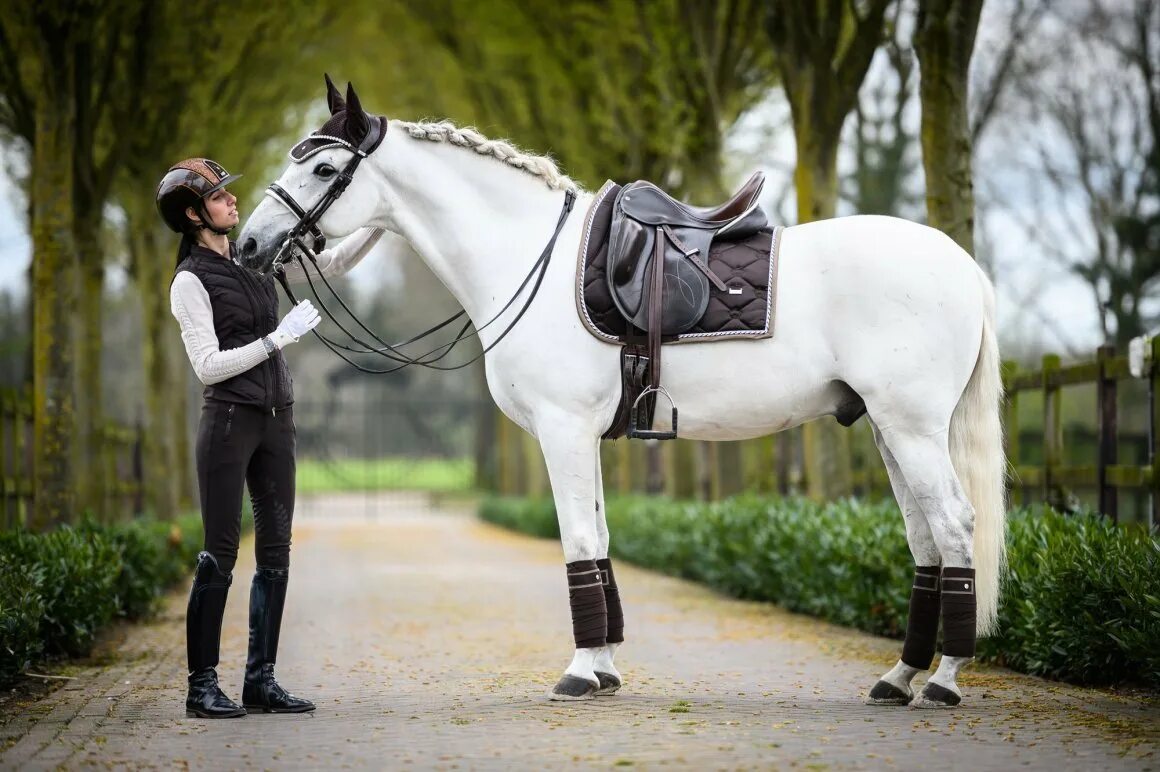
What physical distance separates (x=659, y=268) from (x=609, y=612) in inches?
63.0

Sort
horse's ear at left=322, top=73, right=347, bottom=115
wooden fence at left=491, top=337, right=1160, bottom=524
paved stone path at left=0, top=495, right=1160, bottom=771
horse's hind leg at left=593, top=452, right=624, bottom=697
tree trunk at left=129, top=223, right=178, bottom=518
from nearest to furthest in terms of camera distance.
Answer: paved stone path at left=0, top=495, right=1160, bottom=771, horse's ear at left=322, top=73, right=347, bottom=115, horse's hind leg at left=593, top=452, right=624, bottom=697, wooden fence at left=491, top=337, right=1160, bottom=524, tree trunk at left=129, top=223, right=178, bottom=518

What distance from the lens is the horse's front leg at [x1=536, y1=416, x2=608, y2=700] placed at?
577 cm

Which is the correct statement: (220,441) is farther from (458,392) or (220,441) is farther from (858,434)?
(458,392)

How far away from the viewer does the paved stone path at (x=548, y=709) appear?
4.55 metres

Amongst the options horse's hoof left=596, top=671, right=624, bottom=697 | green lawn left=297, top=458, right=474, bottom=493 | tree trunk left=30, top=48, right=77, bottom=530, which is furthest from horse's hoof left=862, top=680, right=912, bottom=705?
green lawn left=297, top=458, right=474, bottom=493

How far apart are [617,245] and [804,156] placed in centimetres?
608

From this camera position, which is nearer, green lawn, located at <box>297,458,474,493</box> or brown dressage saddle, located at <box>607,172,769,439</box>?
brown dressage saddle, located at <box>607,172,769,439</box>

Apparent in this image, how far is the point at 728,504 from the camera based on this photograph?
1332cm

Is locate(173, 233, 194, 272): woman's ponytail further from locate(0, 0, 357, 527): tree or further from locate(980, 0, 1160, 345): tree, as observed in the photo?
locate(980, 0, 1160, 345): tree

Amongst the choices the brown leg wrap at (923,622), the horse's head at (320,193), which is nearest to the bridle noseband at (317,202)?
the horse's head at (320,193)

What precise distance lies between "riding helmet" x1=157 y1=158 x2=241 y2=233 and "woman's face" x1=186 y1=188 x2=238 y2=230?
0.07 ft

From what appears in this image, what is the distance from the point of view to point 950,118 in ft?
28.2

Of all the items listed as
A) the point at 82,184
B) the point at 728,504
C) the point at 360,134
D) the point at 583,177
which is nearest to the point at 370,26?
the point at 583,177

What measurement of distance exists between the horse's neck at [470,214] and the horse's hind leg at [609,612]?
0.97 metres
